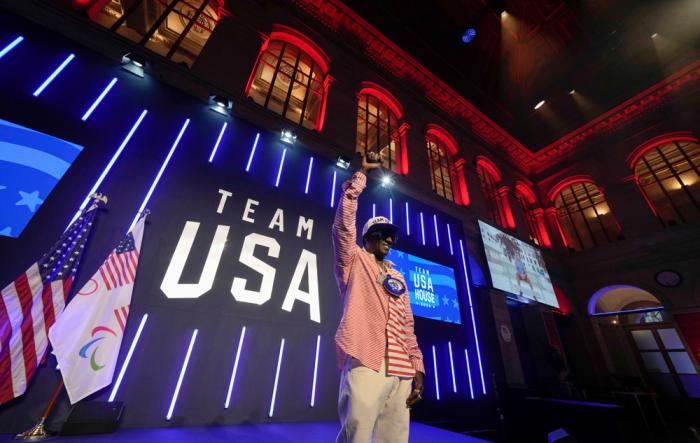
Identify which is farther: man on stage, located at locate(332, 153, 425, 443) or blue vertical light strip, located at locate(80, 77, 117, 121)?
blue vertical light strip, located at locate(80, 77, 117, 121)

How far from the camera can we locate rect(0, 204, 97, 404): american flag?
196 centimetres

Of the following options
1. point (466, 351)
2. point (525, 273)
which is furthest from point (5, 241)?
point (525, 273)

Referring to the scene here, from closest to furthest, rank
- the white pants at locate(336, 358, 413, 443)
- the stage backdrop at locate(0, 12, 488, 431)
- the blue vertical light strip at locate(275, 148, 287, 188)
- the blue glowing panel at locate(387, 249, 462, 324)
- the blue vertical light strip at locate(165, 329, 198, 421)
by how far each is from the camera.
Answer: the white pants at locate(336, 358, 413, 443), the blue vertical light strip at locate(165, 329, 198, 421), the stage backdrop at locate(0, 12, 488, 431), the blue vertical light strip at locate(275, 148, 287, 188), the blue glowing panel at locate(387, 249, 462, 324)

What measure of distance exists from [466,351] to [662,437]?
3.85 m

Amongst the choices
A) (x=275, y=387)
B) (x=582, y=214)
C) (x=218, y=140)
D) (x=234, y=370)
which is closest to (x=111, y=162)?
(x=218, y=140)

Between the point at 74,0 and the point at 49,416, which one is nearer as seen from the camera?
the point at 49,416

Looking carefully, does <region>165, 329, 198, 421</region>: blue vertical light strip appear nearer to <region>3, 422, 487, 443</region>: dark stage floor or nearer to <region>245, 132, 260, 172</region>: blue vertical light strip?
<region>3, 422, 487, 443</region>: dark stage floor

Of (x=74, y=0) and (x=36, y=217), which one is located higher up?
(x=74, y=0)

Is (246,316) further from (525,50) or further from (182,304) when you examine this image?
(525,50)

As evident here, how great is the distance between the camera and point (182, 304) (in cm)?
280

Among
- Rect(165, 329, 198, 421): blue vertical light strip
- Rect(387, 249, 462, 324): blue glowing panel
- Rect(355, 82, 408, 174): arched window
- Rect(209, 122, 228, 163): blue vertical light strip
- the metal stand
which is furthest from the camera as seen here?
Rect(355, 82, 408, 174): arched window

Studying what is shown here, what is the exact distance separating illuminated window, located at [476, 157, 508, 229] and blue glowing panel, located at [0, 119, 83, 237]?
9.24m

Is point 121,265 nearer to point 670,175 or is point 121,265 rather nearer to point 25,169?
point 25,169

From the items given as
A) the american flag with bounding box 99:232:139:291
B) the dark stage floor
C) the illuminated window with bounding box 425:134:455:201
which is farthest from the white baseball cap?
the illuminated window with bounding box 425:134:455:201
